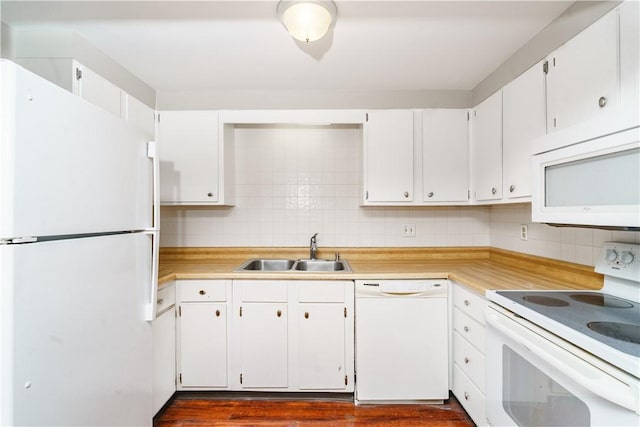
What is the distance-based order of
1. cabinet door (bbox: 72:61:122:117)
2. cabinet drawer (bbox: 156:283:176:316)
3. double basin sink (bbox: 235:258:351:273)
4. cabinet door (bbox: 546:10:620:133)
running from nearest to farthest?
cabinet door (bbox: 546:10:620:133), cabinet door (bbox: 72:61:122:117), cabinet drawer (bbox: 156:283:176:316), double basin sink (bbox: 235:258:351:273)

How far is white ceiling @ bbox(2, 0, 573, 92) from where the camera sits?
1.46m

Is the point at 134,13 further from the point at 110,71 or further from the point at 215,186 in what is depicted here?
the point at 215,186

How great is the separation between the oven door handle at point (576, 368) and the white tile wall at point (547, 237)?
0.71 m

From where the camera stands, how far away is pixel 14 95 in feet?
2.68

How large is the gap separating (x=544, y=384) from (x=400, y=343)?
915mm

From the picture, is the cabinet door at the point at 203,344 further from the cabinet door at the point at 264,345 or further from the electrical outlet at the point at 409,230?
the electrical outlet at the point at 409,230

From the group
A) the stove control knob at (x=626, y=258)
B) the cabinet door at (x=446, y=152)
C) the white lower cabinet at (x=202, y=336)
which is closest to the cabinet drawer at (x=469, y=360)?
the stove control knob at (x=626, y=258)

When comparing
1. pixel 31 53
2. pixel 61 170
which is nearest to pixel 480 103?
pixel 61 170

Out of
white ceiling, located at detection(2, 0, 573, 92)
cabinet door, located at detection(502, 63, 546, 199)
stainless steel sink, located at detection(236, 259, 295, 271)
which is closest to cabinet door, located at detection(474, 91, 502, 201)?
cabinet door, located at detection(502, 63, 546, 199)

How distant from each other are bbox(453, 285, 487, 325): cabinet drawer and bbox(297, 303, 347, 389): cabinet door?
76 cm

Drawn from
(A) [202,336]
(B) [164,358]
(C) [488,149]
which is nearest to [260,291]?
(A) [202,336]

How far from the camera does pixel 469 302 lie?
5.78ft

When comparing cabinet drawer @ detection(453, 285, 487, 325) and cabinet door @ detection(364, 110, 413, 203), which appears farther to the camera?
cabinet door @ detection(364, 110, 413, 203)

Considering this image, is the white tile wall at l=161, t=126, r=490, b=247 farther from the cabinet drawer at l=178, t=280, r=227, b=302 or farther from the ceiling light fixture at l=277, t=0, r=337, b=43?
the ceiling light fixture at l=277, t=0, r=337, b=43
